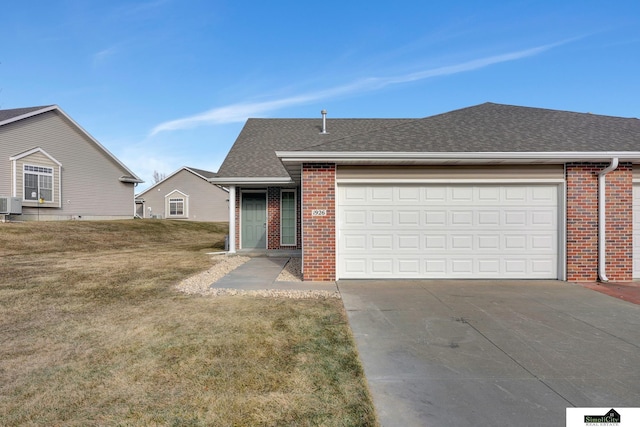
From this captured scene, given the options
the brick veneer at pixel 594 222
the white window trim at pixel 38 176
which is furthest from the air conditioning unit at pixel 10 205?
the brick veneer at pixel 594 222

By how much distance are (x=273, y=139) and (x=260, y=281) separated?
9.15 meters

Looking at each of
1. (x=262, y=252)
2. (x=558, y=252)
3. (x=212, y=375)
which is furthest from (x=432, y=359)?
(x=262, y=252)

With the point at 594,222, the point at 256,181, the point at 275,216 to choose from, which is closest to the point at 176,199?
the point at 275,216

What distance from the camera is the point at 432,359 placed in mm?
3674

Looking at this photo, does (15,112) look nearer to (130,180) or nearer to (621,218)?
(130,180)

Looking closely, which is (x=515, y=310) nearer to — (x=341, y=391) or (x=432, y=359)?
(x=432, y=359)

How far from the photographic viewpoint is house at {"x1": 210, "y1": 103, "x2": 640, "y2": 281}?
7.50 m

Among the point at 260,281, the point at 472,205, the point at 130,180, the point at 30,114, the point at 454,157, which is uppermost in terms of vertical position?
the point at 30,114

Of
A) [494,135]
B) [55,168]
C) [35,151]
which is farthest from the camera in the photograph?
[55,168]

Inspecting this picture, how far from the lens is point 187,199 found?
31.5 metres

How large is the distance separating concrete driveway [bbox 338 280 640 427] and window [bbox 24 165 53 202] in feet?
69.1

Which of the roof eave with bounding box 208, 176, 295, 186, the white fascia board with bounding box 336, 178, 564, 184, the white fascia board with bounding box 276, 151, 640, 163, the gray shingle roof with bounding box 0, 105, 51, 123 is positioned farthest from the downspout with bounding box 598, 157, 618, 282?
the gray shingle roof with bounding box 0, 105, 51, 123

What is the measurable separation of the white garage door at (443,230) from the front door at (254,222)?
5936mm

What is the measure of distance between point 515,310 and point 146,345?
574 centimetres
